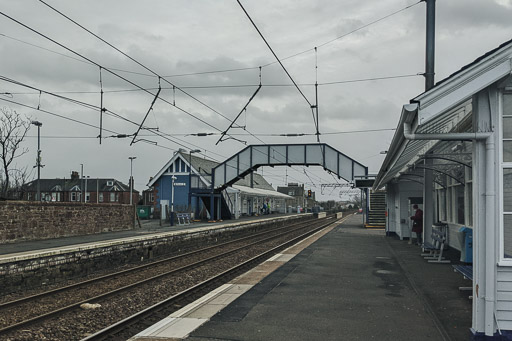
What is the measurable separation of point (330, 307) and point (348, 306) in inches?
12.0

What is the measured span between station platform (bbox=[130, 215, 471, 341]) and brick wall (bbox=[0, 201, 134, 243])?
1031cm

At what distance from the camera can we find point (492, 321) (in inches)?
217

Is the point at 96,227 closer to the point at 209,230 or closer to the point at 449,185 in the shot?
the point at 209,230

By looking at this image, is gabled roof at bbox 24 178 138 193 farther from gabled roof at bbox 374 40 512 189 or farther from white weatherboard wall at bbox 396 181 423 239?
gabled roof at bbox 374 40 512 189

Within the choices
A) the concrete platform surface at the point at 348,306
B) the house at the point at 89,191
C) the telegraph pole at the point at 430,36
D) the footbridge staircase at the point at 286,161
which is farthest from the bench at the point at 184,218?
the house at the point at 89,191

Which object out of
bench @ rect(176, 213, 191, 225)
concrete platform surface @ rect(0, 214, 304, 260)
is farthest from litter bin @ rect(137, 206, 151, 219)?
concrete platform surface @ rect(0, 214, 304, 260)

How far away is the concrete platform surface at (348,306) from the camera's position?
6.21m

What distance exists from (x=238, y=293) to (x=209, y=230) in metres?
16.5

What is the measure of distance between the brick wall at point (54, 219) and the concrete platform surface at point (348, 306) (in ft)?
35.6

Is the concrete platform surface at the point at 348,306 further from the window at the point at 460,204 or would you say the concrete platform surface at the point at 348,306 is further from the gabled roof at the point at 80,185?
the gabled roof at the point at 80,185

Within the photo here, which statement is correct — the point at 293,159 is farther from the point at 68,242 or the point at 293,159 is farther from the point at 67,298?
the point at 67,298

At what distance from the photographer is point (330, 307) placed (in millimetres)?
7637

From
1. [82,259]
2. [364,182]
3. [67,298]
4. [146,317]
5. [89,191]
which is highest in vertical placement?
[364,182]

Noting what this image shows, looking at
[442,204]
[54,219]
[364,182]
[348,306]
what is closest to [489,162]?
[348,306]
